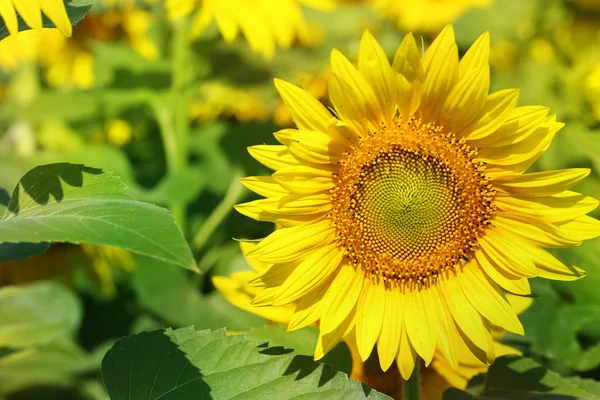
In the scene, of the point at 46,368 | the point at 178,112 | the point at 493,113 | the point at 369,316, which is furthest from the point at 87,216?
the point at 178,112

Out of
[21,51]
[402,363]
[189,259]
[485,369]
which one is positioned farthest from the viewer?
[21,51]

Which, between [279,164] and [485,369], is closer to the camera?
[279,164]

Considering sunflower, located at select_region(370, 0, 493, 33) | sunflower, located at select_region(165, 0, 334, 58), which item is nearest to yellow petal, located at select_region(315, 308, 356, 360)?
sunflower, located at select_region(165, 0, 334, 58)

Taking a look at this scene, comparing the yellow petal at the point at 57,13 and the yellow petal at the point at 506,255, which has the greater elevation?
the yellow petal at the point at 57,13

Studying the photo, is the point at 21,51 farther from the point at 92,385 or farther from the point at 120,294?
the point at 92,385

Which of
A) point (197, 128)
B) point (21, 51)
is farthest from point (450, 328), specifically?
point (21, 51)

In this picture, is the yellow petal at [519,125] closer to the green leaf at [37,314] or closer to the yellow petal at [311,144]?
the yellow petal at [311,144]

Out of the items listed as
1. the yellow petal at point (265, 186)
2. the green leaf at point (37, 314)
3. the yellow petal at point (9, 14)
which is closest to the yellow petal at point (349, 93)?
the yellow petal at point (265, 186)
